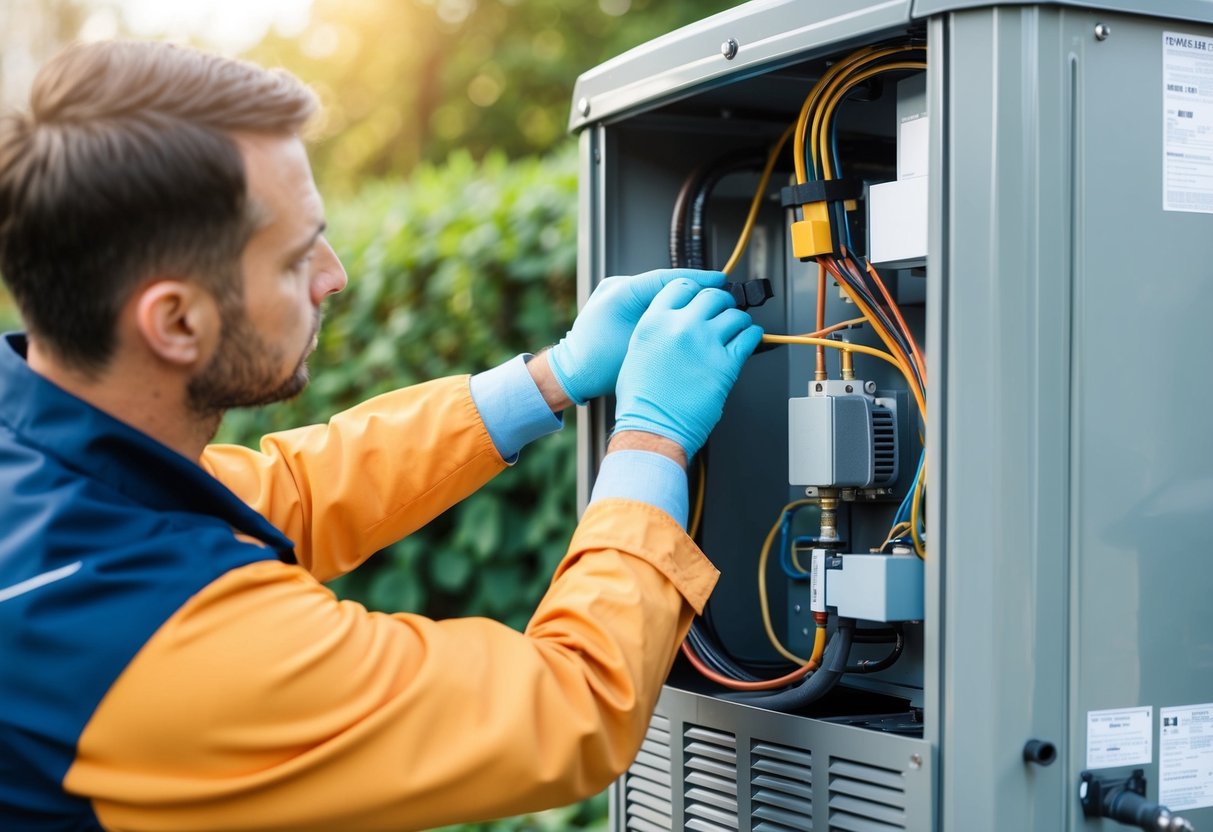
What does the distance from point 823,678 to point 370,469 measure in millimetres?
687

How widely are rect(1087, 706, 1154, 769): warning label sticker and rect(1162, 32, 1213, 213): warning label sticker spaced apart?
21.1 inches

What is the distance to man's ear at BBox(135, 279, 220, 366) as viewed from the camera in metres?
1.23

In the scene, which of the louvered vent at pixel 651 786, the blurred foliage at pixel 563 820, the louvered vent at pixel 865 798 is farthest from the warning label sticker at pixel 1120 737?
the blurred foliage at pixel 563 820

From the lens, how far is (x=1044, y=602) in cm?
120

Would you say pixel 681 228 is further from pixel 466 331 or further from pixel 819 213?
pixel 466 331

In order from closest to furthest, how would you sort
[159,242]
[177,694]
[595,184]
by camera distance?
[177,694]
[159,242]
[595,184]

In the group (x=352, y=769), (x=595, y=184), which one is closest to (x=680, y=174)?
(x=595, y=184)

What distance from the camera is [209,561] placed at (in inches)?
46.8

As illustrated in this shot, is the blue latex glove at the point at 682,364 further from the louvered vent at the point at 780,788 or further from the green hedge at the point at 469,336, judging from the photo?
the green hedge at the point at 469,336

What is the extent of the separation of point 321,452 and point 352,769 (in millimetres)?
613

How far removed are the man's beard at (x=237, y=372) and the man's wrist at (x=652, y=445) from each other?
389 mm

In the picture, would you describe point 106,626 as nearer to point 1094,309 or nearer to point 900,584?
point 900,584

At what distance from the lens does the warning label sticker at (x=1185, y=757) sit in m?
1.28

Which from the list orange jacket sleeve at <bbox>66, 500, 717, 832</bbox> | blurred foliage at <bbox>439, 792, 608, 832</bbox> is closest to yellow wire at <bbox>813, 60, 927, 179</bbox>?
orange jacket sleeve at <bbox>66, 500, 717, 832</bbox>
